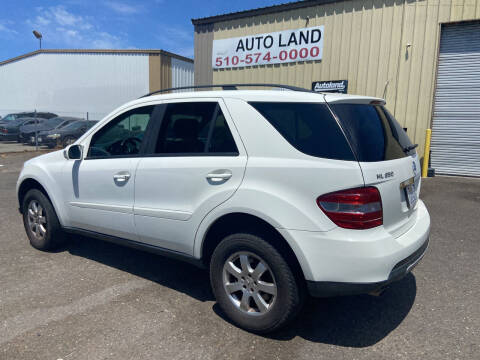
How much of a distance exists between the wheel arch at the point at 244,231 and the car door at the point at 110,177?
861 millimetres

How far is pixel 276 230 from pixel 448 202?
6119mm

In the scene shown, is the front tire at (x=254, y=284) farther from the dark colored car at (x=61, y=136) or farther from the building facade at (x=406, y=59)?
the dark colored car at (x=61, y=136)

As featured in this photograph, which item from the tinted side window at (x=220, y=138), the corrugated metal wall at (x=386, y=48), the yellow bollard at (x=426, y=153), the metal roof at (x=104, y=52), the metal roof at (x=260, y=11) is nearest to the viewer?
the tinted side window at (x=220, y=138)

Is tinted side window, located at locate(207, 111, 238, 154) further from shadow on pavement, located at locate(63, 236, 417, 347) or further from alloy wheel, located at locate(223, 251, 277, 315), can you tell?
shadow on pavement, located at locate(63, 236, 417, 347)

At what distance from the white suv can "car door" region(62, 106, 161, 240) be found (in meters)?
0.02

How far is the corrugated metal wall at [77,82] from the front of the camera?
2541 centimetres

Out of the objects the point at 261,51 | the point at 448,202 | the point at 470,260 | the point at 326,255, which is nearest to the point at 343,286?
the point at 326,255

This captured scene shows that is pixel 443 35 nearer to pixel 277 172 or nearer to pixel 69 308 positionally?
pixel 277 172

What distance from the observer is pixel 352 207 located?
241 cm

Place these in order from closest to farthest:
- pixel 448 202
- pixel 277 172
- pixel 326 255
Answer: pixel 326 255 → pixel 277 172 → pixel 448 202

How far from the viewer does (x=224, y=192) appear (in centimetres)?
283

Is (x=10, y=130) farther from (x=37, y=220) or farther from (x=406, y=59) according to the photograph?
(x=406, y=59)

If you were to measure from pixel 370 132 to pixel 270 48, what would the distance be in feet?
34.3

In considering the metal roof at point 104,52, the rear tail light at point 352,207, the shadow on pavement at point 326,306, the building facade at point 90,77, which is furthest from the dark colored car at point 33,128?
the rear tail light at point 352,207
